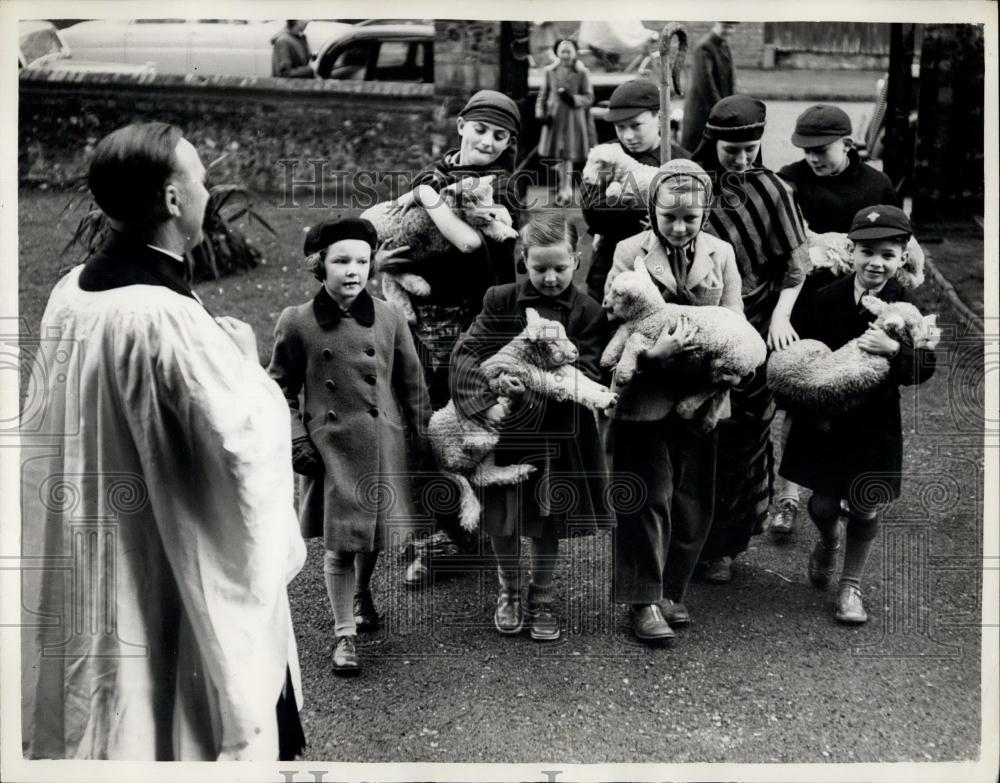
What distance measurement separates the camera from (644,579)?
14.9 feet

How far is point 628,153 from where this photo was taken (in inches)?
180

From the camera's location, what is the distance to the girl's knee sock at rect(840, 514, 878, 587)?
462 centimetres

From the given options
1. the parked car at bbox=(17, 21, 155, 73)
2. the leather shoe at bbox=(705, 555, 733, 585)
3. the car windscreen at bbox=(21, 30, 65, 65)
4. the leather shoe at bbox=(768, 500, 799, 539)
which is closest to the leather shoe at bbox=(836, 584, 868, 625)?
the leather shoe at bbox=(768, 500, 799, 539)

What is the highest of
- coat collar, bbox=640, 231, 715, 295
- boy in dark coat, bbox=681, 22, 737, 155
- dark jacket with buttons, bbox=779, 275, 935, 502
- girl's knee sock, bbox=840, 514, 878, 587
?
boy in dark coat, bbox=681, 22, 737, 155

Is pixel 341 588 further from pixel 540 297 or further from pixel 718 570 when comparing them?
pixel 718 570

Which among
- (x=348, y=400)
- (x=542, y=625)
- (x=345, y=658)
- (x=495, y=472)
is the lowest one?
(x=345, y=658)

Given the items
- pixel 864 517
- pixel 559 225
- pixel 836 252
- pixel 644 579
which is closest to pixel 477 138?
pixel 559 225

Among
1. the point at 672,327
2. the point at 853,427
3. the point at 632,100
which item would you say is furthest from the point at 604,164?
the point at 853,427

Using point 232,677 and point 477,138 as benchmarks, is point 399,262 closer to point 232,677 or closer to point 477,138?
point 477,138

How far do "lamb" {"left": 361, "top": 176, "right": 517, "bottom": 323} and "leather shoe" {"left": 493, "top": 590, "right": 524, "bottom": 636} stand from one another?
1158 mm

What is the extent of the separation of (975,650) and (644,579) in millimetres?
1380

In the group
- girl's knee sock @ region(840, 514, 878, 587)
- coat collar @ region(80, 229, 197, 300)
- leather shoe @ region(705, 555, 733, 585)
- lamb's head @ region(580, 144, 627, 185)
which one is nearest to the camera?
coat collar @ region(80, 229, 197, 300)

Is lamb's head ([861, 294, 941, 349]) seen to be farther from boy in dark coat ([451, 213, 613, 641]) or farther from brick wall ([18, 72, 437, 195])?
brick wall ([18, 72, 437, 195])

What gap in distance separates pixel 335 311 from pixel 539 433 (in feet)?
2.95
